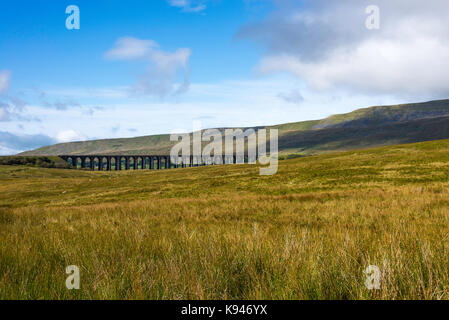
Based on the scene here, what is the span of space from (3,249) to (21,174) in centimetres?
11449

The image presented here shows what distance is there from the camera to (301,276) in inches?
121

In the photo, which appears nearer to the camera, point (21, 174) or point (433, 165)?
point (433, 165)
